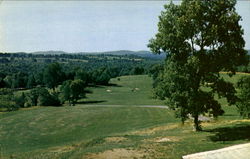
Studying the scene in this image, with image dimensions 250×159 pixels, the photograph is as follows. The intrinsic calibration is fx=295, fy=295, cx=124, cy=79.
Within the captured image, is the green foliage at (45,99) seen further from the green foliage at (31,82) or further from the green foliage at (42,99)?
the green foliage at (31,82)

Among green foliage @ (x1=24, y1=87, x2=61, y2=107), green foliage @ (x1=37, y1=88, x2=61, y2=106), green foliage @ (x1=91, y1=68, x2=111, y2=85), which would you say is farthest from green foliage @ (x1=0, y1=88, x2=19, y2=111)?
green foliage @ (x1=91, y1=68, x2=111, y2=85)

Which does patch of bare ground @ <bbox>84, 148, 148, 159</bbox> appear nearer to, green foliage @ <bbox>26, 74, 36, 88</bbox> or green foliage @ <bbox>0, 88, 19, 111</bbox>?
green foliage @ <bbox>0, 88, 19, 111</bbox>

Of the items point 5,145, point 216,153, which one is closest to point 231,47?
point 216,153

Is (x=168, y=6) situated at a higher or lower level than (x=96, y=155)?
higher

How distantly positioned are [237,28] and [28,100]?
321 feet

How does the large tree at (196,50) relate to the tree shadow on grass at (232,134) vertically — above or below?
above

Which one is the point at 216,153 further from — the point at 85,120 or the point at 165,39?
the point at 85,120

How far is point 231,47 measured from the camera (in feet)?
87.1

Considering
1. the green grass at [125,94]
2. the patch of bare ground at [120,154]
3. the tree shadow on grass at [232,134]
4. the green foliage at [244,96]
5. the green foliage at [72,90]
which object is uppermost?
the green foliage at [244,96]

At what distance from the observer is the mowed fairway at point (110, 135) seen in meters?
24.1

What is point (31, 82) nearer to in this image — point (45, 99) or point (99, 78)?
point (99, 78)

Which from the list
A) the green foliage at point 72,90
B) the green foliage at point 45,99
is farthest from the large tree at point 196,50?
the green foliage at point 45,99

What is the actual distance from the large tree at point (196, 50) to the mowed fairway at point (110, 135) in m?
3.17

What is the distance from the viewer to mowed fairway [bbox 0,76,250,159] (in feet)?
79.2
